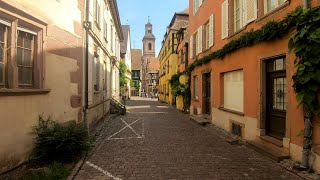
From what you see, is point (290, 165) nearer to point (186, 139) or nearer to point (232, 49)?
point (186, 139)

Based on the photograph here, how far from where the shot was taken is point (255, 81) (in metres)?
8.85

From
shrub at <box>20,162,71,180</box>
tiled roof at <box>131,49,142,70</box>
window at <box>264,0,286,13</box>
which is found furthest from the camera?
tiled roof at <box>131,49,142,70</box>

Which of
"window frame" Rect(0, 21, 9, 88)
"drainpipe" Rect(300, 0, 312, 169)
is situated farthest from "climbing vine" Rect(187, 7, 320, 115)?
"window frame" Rect(0, 21, 9, 88)

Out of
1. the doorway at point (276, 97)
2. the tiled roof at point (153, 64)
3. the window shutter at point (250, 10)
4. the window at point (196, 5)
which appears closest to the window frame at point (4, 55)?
the doorway at point (276, 97)

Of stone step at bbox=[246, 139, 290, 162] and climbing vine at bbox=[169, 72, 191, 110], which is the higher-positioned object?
climbing vine at bbox=[169, 72, 191, 110]

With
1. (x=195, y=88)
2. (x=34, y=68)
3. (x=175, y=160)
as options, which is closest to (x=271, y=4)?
(x=175, y=160)

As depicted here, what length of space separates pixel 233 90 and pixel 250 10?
313 centimetres

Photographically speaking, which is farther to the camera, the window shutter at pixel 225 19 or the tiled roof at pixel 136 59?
the tiled roof at pixel 136 59

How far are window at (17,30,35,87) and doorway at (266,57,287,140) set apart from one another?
6.02 meters

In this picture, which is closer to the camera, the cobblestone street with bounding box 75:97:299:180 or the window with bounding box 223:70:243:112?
the cobblestone street with bounding box 75:97:299:180

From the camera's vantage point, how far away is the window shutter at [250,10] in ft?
29.5

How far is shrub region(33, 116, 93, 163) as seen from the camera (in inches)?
263

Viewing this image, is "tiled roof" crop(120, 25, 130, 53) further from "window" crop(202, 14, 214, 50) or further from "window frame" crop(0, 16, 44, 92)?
"window frame" crop(0, 16, 44, 92)

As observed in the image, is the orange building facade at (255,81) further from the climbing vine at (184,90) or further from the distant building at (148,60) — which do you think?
the distant building at (148,60)
